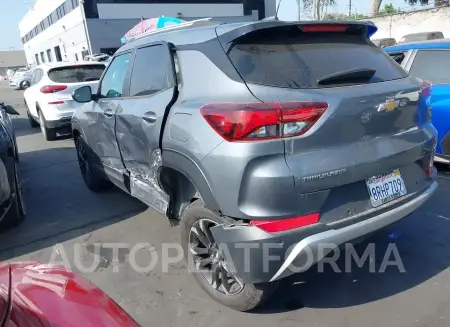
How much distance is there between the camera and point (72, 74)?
28.0ft

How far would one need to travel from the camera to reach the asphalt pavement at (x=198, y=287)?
2660mm

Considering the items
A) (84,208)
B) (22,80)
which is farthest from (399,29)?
(22,80)

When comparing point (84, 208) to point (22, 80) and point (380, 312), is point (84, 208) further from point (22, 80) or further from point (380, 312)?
point (22, 80)

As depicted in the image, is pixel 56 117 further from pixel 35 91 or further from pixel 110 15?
pixel 110 15

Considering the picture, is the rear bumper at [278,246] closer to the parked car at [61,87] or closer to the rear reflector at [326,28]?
the rear reflector at [326,28]

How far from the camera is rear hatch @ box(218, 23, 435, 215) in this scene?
88.7 inches

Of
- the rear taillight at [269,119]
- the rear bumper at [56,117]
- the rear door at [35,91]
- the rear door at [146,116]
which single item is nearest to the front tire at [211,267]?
the rear door at [146,116]

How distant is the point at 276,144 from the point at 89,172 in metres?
3.77

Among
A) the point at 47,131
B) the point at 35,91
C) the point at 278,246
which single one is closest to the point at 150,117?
the point at 278,246

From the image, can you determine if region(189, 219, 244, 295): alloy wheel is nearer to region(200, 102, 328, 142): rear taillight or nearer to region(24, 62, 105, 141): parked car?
region(200, 102, 328, 142): rear taillight

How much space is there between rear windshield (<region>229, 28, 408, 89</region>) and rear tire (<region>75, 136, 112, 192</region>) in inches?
124

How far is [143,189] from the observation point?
11.6 ft

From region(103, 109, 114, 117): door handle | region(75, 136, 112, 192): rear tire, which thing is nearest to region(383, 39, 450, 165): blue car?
region(103, 109, 114, 117): door handle

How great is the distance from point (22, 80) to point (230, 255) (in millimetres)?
33263
